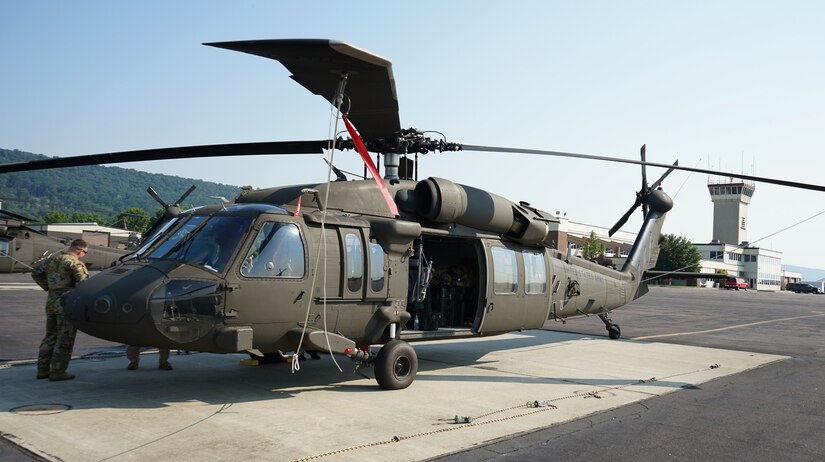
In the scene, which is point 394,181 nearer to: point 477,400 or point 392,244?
point 392,244

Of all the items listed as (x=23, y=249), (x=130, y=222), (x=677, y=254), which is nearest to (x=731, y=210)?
(x=677, y=254)

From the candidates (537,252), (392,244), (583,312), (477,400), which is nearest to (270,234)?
(392,244)

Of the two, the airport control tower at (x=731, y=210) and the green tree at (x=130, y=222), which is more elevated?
the airport control tower at (x=731, y=210)

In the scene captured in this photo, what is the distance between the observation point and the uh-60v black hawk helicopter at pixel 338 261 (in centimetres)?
729

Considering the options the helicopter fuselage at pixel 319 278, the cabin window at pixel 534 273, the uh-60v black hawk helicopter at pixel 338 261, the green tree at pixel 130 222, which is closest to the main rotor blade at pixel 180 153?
the uh-60v black hawk helicopter at pixel 338 261

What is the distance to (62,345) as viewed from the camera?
8.73 meters

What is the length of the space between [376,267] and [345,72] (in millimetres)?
3098

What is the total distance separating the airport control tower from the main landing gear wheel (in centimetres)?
13399

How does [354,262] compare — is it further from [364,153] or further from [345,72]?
[345,72]

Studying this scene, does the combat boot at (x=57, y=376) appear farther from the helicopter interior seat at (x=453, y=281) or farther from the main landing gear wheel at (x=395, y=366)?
the helicopter interior seat at (x=453, y=281)

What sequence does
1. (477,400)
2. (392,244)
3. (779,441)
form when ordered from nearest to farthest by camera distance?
1. (779,441)
2. (477,400)
3. (392,244)

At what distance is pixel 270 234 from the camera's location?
809cm

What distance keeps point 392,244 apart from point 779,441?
Result: 5.35 meters

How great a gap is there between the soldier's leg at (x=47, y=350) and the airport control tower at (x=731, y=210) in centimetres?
13671
